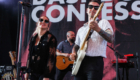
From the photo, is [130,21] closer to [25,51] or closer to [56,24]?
[56,24]

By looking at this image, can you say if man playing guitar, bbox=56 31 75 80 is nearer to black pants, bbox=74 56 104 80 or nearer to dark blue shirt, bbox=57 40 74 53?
dark blue shirt, bbox=57 40 74 53

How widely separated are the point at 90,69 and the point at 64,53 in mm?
3131

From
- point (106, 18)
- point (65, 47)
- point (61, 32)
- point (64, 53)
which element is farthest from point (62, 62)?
point (106, 18)

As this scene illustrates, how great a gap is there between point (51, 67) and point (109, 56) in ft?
11.8

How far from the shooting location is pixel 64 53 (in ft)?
16.3

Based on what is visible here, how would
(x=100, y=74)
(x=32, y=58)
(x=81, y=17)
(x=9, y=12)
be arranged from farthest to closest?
(x=9, y=12), (x=81, y=17), (x=32, y=58), (x=100, y=74)

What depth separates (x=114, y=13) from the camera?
5480mm

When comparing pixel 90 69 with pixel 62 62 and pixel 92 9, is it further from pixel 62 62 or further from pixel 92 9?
pixel 62 62

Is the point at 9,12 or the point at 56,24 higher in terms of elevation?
the point at 9,12

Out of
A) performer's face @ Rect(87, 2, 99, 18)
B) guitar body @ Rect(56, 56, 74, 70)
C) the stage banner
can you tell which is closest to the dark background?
the stage banner

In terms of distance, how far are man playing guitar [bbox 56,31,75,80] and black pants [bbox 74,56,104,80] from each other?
2.88 meters

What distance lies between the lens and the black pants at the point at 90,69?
1.86 meters

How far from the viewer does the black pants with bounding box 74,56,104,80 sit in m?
1.86

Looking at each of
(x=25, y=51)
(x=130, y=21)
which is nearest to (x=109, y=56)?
(x=130, y=21)
